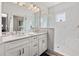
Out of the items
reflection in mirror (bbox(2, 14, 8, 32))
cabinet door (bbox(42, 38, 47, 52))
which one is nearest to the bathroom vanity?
reflection in mirror (bbox(2, 14, 8, 32))

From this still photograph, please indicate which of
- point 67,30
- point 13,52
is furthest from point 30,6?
point 13,52

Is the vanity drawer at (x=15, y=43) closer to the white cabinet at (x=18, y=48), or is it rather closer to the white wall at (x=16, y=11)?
the white cabinet at (x=18, y=48)

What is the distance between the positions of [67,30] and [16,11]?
1745mm

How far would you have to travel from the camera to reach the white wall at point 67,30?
8.91 feet

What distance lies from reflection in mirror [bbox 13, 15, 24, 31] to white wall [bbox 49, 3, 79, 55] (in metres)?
1.46

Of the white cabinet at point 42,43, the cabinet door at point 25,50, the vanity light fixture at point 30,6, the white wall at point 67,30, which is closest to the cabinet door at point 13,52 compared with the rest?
the cabinet door at point 25,50

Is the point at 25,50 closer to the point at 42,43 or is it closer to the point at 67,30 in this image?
the point at 42,43

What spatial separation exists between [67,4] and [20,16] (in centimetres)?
157

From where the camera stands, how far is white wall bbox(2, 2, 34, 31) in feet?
6.68

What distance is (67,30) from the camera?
298 centimetres

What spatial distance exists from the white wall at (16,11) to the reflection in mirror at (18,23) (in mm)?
83

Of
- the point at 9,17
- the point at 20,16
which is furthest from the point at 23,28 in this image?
the point at 9,17

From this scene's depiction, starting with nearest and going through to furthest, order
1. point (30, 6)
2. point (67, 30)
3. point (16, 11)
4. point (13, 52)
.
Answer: point (13, 52), point (16, 11), point (30, 6), point (67, 30)

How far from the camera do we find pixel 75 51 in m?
2.72
